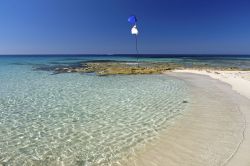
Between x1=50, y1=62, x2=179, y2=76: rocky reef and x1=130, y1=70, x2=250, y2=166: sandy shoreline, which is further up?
x1=130, y1=70, x2=250, y2=166: sandy shoreline

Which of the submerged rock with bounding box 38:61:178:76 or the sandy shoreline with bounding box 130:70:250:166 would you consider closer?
the sandy shoreline with bounding box 130:70:250:166

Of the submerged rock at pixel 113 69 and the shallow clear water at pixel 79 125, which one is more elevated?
the shallow clear water at pixel 79 125

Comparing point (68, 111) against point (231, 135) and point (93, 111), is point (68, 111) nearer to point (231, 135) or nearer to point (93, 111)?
point (93, 111)

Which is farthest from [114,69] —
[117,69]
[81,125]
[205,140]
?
[205,140]

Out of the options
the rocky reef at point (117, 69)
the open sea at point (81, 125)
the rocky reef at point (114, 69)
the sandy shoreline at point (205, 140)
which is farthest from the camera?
the rocky reef at point (117, 69)

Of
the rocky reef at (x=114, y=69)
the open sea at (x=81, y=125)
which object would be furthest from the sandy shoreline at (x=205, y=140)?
the rocky reef at (x=114, y=69)

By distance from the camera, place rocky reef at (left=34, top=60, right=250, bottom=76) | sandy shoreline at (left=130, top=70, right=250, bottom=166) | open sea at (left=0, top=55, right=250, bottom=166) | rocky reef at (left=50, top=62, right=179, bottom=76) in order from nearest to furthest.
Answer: sandy shoreline at (left=130, top=70, right=250, bottom=166) < open sea at (left=0, top=55, right=250, bottom=166) < rocky reef at (left=50, top=62, right=179, bottom=76) < rocky reef at (left=34, top=60, right=250, bottom=76)

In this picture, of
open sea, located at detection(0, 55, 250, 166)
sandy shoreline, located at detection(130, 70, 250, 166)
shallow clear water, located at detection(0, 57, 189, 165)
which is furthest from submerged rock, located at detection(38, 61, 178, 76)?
Answer: sandy shoreline, located at detection(130, 70, 250, 166)

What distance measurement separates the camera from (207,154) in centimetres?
644

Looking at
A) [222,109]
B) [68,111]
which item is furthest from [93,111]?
[222,109]

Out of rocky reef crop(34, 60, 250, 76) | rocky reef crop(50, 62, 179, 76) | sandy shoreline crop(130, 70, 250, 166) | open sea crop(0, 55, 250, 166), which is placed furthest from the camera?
rocky reef crop(34, 60, 250, 76)

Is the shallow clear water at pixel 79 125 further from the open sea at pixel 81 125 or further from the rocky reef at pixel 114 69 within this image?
the rocky reef at pixel 114 69

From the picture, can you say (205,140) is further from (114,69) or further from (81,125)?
(114,69)

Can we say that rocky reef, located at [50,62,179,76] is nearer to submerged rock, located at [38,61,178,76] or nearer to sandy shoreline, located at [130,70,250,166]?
submerged rock, located at [38,61,178,76]
